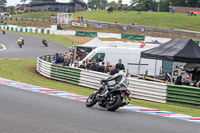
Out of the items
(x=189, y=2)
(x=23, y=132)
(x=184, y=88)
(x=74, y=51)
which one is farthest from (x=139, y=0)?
(x=23, y=132)

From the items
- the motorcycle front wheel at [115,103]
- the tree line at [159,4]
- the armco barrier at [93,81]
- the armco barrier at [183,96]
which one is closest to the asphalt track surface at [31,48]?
the armco barrier at [93,81]

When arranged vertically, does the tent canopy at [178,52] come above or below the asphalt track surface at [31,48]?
above

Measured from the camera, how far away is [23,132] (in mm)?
7652

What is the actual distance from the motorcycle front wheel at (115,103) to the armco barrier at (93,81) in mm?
4692

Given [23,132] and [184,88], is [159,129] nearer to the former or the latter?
[23,132]

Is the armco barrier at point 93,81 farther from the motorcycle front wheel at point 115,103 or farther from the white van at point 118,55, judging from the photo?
the motorcycle front wheel at point 115,103

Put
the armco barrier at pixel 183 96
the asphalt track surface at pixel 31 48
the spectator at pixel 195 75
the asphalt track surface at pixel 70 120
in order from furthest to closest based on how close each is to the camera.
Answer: the asphalt track surface at pixel 31 48 → the spectator at pixel 195 75 → the armco barrier at pixel 183 96 → the asphalt track surface at pixel 70 120

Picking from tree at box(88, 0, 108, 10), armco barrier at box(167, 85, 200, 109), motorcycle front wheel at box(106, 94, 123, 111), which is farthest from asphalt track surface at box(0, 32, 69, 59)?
tree at box(88, 0, 108, 10)

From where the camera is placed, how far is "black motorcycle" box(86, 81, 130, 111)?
452 inches

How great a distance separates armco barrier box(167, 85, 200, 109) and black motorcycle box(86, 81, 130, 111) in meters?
4.43

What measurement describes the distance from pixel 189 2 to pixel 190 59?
335ft

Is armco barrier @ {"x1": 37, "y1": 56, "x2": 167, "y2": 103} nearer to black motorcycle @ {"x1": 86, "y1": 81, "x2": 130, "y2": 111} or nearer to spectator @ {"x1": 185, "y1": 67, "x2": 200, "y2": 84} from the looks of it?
spectator @ {"x1": 185, "y1": 67, "x2": 200, "y2": 84}

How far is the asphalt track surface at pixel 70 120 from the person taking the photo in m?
8.25

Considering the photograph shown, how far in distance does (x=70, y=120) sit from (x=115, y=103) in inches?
101
